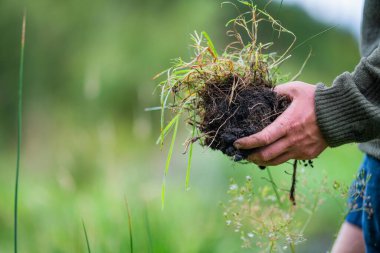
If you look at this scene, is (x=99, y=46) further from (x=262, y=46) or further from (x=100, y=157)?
(x=262, y=46)

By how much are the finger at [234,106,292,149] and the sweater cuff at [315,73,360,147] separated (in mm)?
122

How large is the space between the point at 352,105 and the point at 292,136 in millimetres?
222

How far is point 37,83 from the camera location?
9406 millimetres

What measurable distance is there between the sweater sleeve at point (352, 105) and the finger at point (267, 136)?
4.8 inches

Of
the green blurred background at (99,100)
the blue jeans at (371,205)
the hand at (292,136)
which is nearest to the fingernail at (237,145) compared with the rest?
the hand at (292,136)

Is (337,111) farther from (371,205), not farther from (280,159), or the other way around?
(371,205)

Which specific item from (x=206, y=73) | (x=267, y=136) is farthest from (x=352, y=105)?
(x=206, y=73)

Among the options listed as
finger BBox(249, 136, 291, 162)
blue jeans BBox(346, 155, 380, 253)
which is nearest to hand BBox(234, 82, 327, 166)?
finger BBox(249, 136, 291, 162)

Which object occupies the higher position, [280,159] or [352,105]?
[352,105]

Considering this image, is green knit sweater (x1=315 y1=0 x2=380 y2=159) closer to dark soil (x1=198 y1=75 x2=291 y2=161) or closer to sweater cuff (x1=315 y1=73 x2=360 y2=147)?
sweater cuff (x1=315 y1=73 x2=360 y2=147)

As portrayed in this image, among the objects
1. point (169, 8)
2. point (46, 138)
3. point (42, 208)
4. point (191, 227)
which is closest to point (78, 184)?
point (42, 208)

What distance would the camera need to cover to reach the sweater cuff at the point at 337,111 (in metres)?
1.63

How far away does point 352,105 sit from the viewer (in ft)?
5.43

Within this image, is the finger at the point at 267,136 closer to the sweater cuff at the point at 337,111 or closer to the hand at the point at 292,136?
the hand at the point at 292,136
